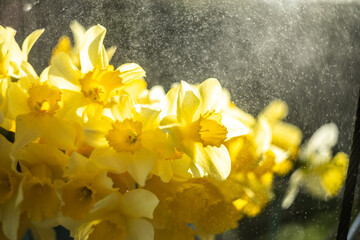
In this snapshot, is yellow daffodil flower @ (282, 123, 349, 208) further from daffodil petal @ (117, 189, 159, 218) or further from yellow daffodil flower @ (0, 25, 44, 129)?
yellow daffodil flower @ (0, 25, 44, 129)

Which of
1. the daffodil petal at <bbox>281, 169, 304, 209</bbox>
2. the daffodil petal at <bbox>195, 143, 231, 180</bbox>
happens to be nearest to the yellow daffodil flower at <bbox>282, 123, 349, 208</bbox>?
the daffodil petal at <bbox>281, 169, 304, 209</bbox>

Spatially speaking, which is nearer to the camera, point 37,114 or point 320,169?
point 37,114

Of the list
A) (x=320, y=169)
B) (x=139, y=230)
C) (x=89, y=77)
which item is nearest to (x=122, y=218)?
(x=139, y=230)

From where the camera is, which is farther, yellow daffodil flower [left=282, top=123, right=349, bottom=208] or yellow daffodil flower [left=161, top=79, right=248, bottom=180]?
yellow daffodil flower [left=282, top=123, right=349, bottom=208]

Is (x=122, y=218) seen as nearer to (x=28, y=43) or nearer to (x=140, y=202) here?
(x=140, y=202)

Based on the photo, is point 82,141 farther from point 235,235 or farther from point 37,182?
point 235,235

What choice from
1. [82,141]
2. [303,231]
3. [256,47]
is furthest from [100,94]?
[303,231]

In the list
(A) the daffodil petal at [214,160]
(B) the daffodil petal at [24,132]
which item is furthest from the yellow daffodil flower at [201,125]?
(B) the daffodil petal at [24,132]
